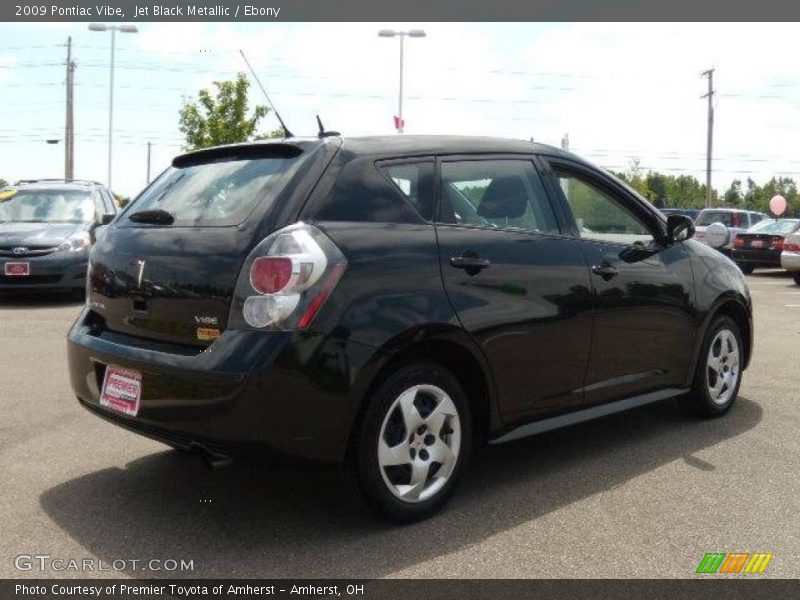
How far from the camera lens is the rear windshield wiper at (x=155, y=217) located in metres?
3.66

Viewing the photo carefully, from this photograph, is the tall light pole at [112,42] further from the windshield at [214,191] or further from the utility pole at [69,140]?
the windshield at [214,191]

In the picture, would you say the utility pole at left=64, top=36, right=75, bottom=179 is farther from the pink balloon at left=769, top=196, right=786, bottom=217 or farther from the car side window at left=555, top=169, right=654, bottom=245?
the car side window at left=555, top=169, right=654, bottom=245

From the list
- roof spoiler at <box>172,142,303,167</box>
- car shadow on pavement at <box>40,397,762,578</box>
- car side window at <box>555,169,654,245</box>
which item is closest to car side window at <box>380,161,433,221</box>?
roof spoiler at <box>172,142,303,167</box>

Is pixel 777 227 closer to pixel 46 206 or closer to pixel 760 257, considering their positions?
pixel 760 257

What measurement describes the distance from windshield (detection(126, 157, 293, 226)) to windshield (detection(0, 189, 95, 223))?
26.7 ft

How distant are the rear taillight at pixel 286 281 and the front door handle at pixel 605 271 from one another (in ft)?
5.18

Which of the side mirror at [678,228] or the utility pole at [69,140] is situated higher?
the utility pole at [69,140]

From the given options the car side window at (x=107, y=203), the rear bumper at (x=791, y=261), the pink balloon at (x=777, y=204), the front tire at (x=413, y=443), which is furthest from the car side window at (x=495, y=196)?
the pink balloon at (x=777, y=204)

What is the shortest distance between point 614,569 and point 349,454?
1.07 metres

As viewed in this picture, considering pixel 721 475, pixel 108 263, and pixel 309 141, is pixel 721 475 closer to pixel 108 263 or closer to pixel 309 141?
pixel 309 141

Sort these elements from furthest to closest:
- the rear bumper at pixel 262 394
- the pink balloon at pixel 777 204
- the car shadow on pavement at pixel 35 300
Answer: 1. the pink balloon at pixel 777 204
2. the car shadow on pavement at pixel 35 300
3. the rear bumper at pixel 262 394

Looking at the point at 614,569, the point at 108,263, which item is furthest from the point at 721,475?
the point at 108,263

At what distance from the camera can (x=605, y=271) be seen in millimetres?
4320

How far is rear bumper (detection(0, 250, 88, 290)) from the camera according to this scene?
1045 centimetres
